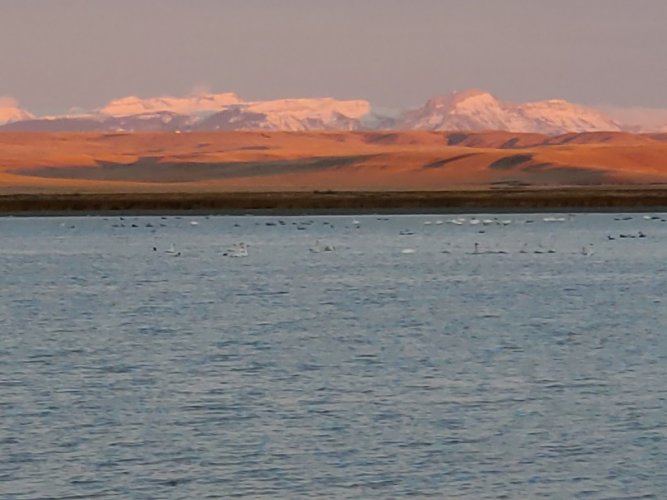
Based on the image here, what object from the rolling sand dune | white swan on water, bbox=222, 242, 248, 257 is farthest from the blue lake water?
the rolling sand dune

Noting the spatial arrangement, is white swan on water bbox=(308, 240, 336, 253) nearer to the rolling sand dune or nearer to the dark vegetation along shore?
the dark vegetation along shore

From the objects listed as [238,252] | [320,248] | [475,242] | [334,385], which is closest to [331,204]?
[475,242]

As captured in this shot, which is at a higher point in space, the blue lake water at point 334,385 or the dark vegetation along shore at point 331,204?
the dark vegetation along shore at point 331,204

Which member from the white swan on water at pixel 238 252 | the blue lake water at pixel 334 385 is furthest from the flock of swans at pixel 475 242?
the blue lake water at pixel 334 385

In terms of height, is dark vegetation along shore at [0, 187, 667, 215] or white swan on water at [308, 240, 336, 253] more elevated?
dark vegetation along shore at [0, 187, 667, 215]

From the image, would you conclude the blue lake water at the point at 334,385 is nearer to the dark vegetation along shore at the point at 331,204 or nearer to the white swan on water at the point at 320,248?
the white swan on water at the point at 320,248

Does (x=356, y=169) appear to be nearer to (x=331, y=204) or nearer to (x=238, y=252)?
(x=331, y=204)

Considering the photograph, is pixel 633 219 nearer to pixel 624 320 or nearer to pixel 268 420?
pixel 624 320

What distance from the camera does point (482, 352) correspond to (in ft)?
71.1

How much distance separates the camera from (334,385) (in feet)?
60.2

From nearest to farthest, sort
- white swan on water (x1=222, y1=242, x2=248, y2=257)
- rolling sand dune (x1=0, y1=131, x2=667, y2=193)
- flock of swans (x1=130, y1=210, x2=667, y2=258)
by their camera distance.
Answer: white swan on water (x1=222, y1=242, x2=248, y2=257), flock of swans (x1=130, y1=210, x2=667, y2=258), rolling sand dune (x1=0, y1=131, x2=667, y2=193)

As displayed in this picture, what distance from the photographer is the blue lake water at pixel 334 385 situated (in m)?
13.6

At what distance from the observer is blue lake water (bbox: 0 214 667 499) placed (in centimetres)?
1360

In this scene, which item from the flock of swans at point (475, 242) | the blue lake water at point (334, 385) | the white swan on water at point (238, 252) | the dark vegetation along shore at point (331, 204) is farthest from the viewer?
the dark vegetation along shore at point (331, 204)
